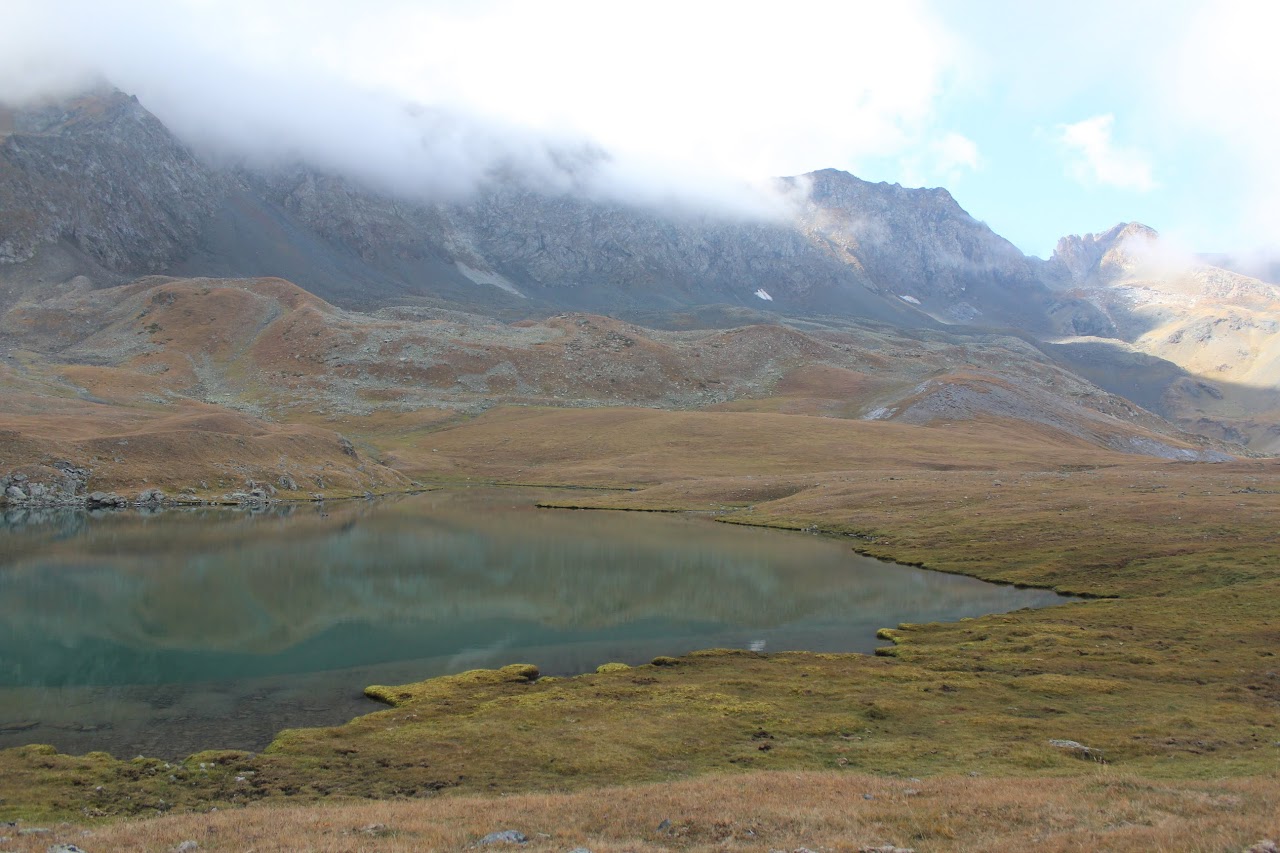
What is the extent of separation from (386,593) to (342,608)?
5074mm

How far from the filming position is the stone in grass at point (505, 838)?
1878 cm

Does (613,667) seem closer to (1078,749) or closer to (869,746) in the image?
(869,746)

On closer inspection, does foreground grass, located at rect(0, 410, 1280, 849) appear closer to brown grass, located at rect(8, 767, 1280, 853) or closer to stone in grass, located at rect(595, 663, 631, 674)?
brown grass, located at rect(8, 767, 1280, 853)

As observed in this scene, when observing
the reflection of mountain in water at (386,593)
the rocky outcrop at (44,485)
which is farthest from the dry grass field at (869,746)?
the rocky outcrop at (44,485)

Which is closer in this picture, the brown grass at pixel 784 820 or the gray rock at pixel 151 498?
the brown grass at pixel 784 820

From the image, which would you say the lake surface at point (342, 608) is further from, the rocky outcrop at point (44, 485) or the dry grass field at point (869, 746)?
the rocky outcrop at point (44, 485)

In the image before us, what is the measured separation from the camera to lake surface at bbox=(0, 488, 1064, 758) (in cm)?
3669

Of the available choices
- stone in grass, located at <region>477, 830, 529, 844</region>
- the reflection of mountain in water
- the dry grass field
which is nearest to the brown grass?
the dry grass field

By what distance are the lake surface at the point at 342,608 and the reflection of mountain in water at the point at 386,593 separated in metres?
0.22

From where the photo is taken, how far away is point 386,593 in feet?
201

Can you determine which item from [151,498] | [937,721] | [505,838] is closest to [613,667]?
[937,721]

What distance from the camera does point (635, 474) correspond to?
517 feet

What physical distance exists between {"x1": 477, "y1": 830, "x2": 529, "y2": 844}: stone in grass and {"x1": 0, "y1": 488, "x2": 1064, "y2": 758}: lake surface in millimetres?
16336

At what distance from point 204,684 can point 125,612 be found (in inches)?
731
